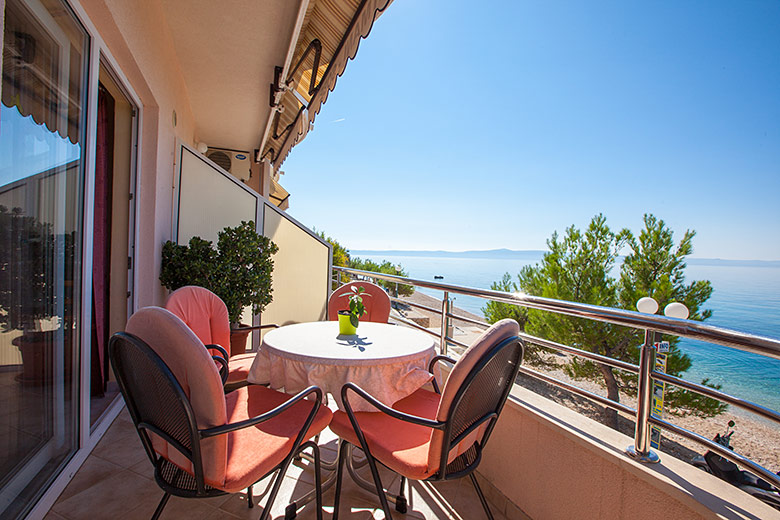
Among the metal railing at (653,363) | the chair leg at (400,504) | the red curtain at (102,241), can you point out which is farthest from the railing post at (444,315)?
the red curtain at (102,241)

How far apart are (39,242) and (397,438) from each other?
5.49ft

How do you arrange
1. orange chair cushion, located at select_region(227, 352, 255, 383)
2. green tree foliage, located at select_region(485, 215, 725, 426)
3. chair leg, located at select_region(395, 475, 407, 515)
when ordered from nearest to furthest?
chair leg, located at select_region(395, 475, 407, 515), orange chair cushion, located at select_region(227, 352, 255, 383), green tree foliage, located at select_region(485, 215, 725, 426)

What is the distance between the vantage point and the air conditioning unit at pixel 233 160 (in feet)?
20.8

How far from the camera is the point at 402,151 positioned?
143 feet

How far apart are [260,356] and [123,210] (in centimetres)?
184

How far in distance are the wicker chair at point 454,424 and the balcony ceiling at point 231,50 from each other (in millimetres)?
2747

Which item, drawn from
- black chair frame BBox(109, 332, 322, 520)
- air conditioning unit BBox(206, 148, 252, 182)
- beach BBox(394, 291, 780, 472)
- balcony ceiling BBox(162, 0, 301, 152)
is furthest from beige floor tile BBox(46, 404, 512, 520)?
beach BBox(394, 291, 780, 472)

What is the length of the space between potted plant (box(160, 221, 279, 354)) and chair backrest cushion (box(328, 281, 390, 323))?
2.59ft

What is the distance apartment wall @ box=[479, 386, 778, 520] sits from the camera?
3.67ft

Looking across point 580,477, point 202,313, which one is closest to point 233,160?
point 202,313

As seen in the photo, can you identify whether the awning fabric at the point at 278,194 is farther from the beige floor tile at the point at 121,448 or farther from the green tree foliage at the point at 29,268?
the green tree foliage at the point at 29,268

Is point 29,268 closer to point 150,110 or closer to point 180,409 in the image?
point 180,409

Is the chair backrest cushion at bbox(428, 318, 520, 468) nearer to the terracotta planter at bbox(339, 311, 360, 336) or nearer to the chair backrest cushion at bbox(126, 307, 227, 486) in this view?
the chair backrest cushion at bbox(126, 307, 227, 486)

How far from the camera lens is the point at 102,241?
8.50 ft
